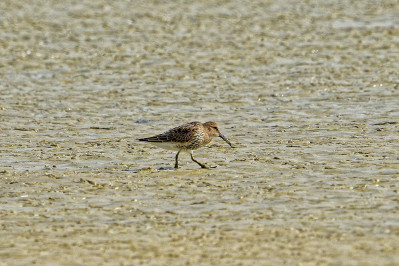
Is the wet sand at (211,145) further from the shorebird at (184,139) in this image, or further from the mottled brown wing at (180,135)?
the mottled brown wing at (180,135)

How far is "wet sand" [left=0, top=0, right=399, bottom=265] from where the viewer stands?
10.5 m

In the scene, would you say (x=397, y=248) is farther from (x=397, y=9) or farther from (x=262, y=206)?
(x=397, y=9)

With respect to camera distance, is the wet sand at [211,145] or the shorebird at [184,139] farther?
the shorebird at [184,139]

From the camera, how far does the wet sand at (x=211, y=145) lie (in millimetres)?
10516

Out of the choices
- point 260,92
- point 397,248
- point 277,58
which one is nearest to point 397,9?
point 277,58

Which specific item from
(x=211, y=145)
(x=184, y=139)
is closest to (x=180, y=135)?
(x=184, y=139)

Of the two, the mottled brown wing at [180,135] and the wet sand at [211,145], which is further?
the mottled brown wing at [180,135]

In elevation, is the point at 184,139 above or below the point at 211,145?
above

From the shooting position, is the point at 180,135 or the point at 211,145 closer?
the point at 180,135

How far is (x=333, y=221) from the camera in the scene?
1111 centimetres

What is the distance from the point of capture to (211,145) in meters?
16.6

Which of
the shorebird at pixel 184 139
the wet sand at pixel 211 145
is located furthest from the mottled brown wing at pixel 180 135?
the wet sand at pixel 211 145

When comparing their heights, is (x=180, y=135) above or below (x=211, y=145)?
above

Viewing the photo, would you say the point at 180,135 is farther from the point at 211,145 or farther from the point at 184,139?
the point at 211,145
